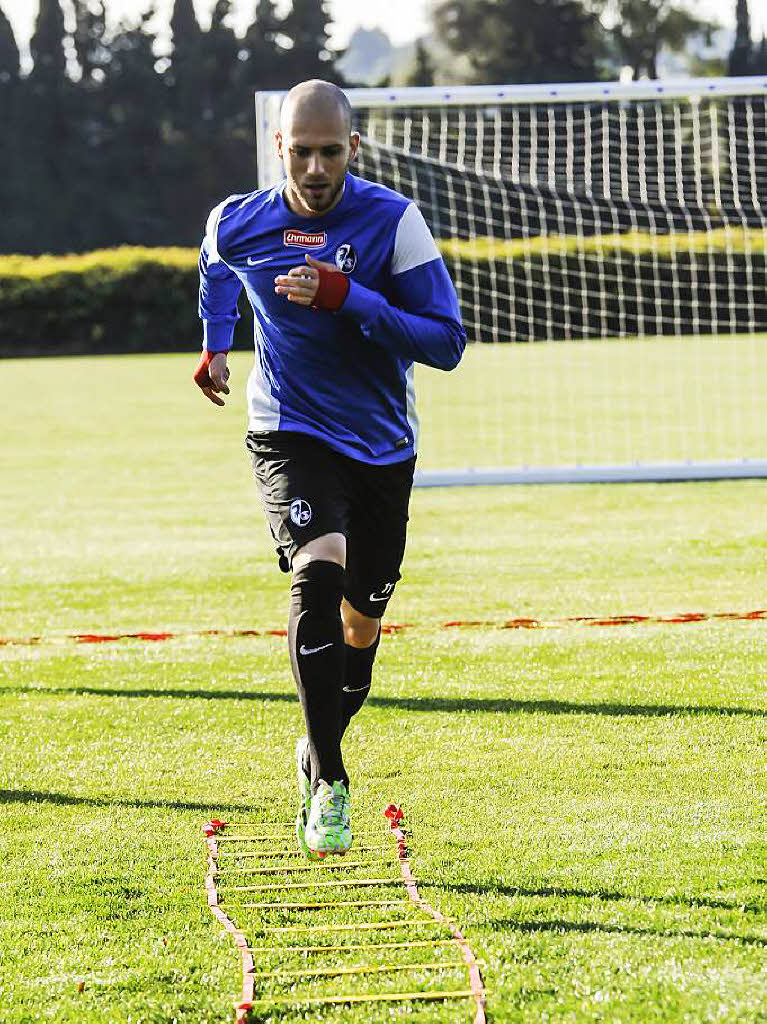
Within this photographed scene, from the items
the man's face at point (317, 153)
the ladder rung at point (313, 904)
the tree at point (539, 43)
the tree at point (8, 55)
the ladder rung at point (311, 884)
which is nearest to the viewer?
the ladder rung at point (313, 904)

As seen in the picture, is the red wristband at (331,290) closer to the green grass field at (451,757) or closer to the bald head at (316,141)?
the bald head at (316,141)

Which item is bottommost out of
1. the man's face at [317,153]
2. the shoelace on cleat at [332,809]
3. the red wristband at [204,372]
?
the shoelace on cleat at [332,809]

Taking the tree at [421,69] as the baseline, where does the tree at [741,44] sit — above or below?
above

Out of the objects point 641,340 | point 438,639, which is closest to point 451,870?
point 438,639

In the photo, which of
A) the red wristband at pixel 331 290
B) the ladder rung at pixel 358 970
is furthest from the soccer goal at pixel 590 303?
the ladder rung at pixel 358 970

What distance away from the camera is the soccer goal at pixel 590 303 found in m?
13.9

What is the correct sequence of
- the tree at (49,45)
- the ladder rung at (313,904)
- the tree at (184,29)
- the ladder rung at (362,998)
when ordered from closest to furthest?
the ladder rung at (362,998)
the ladder rung at (313,904)
the tree at (49,45)
the tree at (184,29)

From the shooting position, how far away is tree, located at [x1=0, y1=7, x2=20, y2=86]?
2544 inches

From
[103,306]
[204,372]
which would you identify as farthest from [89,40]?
[204,372]

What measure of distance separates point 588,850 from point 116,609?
492 cm

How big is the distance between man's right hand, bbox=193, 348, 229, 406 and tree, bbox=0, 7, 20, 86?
6290cm

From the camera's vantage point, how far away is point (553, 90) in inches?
522

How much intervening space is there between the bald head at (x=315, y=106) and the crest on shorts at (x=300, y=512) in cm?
105

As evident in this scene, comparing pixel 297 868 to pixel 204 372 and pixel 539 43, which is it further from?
pixel 539 43
